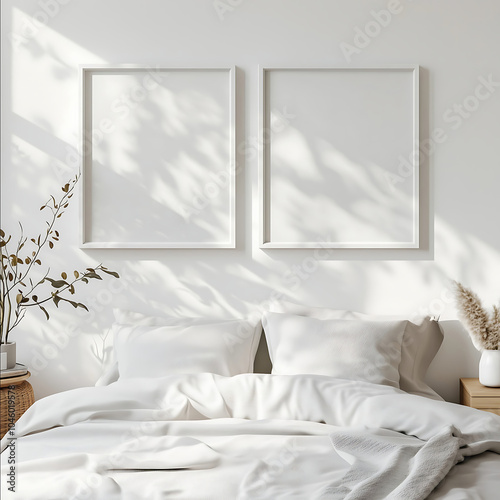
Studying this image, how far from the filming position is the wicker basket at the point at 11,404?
2596 millimetres

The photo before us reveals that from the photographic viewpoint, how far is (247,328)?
2791 mm

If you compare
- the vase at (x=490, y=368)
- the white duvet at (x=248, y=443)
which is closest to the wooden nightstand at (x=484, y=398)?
the vase at (x=490, y=368)

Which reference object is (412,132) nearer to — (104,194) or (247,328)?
(247,328)

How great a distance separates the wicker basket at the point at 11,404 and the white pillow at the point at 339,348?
114 centimetres

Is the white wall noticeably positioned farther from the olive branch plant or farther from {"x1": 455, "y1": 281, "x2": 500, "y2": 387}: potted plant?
{"x1": 455, "y1": 281, "x2": 500, "y2": 387}: potted plant

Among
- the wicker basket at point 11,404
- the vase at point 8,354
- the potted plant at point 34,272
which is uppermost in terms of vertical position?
the potted plant at point 34,272

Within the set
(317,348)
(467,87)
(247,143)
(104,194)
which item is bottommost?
(317,348)

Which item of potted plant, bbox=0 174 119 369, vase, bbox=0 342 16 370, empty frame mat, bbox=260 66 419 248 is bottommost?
vase, bbox=0 342 16 370

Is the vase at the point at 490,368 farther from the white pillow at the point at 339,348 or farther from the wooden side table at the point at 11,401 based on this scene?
the wooden side table at the point at 11,401

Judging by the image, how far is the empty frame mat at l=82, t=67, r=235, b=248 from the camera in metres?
2.91

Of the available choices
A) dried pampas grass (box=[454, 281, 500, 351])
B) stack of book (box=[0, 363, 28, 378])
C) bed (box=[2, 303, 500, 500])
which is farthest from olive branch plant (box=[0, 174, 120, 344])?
dried pampas grass (box=[454, 281, 500, 351])

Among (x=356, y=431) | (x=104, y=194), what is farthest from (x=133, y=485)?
(x=104, y=194)

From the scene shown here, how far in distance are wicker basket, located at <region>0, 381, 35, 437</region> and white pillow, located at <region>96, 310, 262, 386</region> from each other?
13.3 inches

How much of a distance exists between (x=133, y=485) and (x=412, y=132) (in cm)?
208
